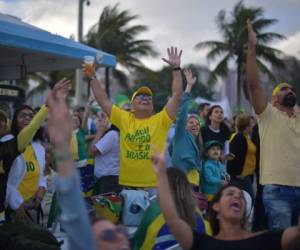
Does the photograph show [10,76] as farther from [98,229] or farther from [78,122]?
[98,229]

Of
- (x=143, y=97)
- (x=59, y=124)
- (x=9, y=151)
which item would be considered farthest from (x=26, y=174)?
(x=59, y=124)

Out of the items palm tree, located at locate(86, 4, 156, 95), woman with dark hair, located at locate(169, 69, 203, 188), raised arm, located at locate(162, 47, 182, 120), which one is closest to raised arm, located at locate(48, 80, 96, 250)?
raised arm, located at locate(162, 47, 182, 120)

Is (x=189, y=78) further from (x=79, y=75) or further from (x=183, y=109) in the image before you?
(x=79, y=75)

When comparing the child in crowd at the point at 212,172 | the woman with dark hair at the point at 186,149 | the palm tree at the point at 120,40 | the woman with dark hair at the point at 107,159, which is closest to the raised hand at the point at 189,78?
the woman with dark hair at the point at 186,149

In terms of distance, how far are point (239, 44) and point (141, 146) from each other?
31.2 m

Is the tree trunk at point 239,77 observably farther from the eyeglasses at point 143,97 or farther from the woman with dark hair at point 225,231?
the woman with dark hair at point 225,231

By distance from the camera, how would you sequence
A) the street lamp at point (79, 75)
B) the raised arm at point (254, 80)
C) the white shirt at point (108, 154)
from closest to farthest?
1. the raised arm at point (254, 80)
2. the white shirt at point (108, 154)
3. the street lamp at point (79, 75)

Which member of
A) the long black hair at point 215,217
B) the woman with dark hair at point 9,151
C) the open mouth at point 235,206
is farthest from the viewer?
the woman with dark hair at point 9,151

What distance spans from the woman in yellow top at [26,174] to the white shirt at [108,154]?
0.97 metres

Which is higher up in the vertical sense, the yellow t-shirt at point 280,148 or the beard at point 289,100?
the beard at point 289,100

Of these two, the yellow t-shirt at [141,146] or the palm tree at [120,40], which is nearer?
the yellow t-shirt at [141,146]

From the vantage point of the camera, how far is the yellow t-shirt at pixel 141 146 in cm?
500

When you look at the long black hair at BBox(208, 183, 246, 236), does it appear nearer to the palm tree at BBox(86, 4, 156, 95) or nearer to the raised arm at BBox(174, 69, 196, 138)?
the raised arm at BBox(174, 69, 196, 138)

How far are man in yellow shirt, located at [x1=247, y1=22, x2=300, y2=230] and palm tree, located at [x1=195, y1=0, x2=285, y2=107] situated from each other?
29.8 m
